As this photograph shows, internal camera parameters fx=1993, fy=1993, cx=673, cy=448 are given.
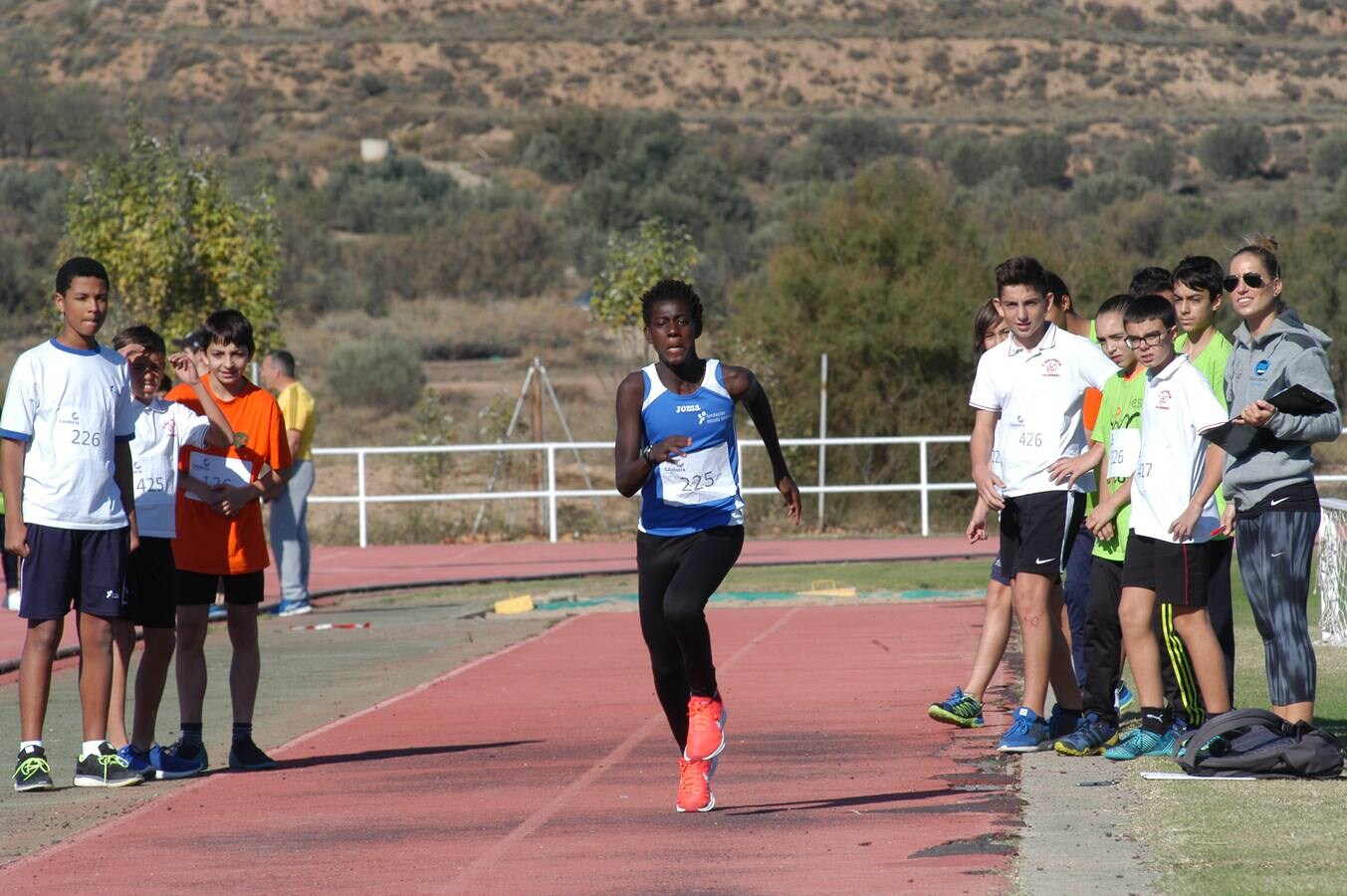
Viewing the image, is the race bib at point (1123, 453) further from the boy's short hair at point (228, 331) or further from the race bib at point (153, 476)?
the race bib at point (153, 476)

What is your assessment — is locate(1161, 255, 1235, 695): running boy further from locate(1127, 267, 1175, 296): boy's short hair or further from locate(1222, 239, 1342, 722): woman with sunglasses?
locate(1127, 267, 1175, 296): boy's short hair

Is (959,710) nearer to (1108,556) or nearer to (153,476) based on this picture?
(1108,556)

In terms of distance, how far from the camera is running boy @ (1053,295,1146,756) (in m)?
8.37

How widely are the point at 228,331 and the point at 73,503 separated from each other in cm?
112

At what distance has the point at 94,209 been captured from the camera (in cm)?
3048

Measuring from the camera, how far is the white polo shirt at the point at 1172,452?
791 centimetres

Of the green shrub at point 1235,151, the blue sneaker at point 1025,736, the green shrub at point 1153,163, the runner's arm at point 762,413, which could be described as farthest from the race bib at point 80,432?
the green shrub at point 1235,151

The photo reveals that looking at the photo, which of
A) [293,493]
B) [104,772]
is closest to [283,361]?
[293,493]

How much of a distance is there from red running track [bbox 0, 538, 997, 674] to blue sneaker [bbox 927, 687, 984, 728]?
37.5 feet

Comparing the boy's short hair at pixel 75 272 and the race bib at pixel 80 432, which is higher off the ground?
the boy's short hair at pixel 75 272

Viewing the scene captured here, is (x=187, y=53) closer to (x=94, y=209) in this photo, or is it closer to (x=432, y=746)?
(x=94, y=209)

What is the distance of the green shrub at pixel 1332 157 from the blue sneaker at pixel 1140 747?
217ft

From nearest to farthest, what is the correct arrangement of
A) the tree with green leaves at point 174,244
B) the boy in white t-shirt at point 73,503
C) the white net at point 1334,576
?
the boy in white t-shirt at point 73,503 < the white net at point 1334,576 < the tree with green leaves at point 174,244

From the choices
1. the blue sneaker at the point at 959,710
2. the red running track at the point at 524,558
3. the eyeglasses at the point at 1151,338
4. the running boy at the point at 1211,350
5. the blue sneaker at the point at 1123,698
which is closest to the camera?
the eyeglasses at the point at 1151,338
